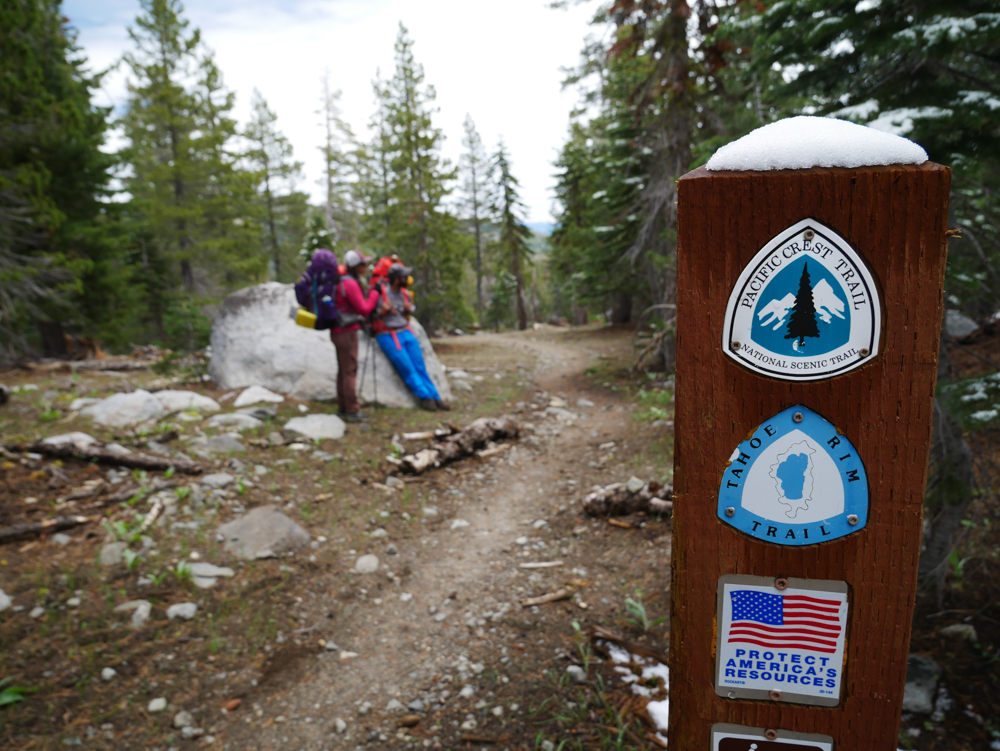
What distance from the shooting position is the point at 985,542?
4246mm

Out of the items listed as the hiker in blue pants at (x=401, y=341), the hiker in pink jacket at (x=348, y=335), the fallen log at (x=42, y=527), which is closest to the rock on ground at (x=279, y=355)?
the hiker in blue pants at (x=401, y=341)

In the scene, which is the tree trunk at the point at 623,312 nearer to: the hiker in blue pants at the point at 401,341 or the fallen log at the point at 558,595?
the hiker in blue pants at the point at 401,341

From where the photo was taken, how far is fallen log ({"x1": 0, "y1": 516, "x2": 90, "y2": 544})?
416 cm

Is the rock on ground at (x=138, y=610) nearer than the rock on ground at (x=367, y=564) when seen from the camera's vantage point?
Yes

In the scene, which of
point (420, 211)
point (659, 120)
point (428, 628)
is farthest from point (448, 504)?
point (420, 211)

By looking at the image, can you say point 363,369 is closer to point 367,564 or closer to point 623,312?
point 367,564

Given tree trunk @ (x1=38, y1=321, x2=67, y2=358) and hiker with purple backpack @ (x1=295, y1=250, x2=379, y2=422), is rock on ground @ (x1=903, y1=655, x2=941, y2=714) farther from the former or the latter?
tree trunk @ (x1=38, y1=321, x2=67, y2=358)

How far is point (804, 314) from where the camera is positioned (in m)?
1.01

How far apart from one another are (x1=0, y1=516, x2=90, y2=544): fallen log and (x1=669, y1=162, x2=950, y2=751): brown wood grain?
5204mm

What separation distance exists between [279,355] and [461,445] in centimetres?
371

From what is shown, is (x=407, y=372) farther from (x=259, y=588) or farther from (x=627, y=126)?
(x=627, y=126)

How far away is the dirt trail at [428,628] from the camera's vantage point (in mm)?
3092

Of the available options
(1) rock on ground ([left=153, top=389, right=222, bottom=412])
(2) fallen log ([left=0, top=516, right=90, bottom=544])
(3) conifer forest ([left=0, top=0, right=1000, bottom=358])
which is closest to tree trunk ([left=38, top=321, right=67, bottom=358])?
(3) conifer forest ([left=0, top=0, right=1000, bottom=358])

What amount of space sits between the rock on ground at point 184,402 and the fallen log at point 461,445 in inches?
119
